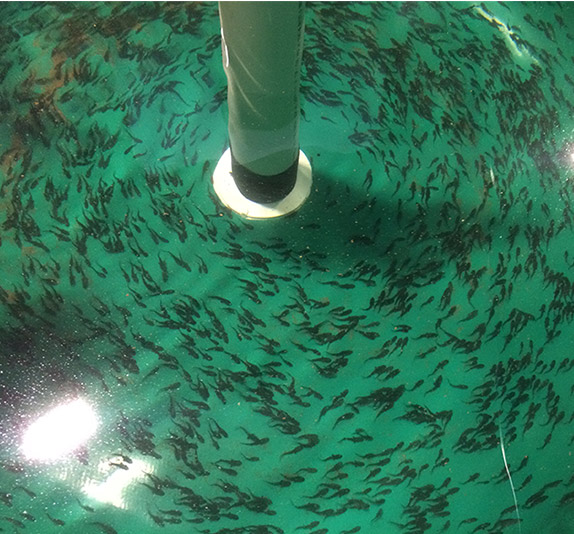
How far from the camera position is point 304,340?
131cm

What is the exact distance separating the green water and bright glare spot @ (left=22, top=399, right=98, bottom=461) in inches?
0.6

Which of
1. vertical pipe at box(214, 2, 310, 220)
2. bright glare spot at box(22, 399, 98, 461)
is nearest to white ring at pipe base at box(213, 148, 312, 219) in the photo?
vertical pipe at box(214, 2, 310, 220)

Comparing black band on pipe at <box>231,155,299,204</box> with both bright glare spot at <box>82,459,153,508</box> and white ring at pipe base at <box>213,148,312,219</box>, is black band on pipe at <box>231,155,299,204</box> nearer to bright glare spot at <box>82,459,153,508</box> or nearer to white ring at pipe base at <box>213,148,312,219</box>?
white ring at pipe base at <box>213,148,312,219</box>

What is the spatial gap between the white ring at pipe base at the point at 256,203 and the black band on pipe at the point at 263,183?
0.01 meters

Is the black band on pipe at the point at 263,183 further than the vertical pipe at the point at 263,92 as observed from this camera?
Yes

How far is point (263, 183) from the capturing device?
1.30 meters

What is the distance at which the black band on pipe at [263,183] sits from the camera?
1.28 metres

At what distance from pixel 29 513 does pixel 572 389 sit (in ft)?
3.13

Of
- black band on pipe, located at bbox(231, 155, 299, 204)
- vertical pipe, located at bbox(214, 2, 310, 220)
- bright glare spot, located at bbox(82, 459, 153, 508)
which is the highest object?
black band on pipe, located at bbox(231, 155, 299, 204)

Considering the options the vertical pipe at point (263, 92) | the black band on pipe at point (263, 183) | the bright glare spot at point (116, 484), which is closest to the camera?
the vertical pipe at point (263, 92)

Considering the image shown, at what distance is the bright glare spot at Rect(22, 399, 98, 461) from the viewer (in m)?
1.20

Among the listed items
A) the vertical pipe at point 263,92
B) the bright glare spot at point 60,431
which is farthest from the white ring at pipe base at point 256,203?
the bright glare spot at point 60,431

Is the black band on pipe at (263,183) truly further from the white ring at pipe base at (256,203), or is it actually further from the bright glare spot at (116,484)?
the bright glare spot at (116,484)

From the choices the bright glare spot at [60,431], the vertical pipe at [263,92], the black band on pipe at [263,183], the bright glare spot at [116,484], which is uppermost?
the black band on pipe at [263,183]
